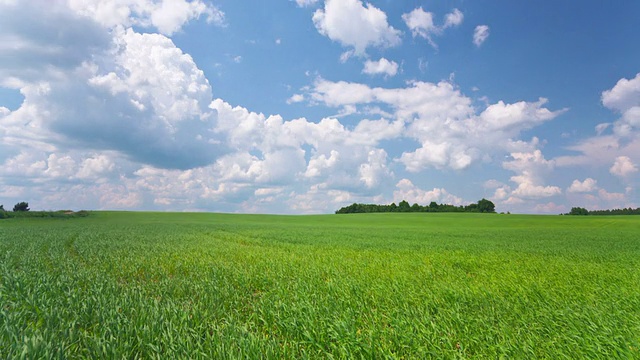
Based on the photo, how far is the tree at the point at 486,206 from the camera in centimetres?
11982

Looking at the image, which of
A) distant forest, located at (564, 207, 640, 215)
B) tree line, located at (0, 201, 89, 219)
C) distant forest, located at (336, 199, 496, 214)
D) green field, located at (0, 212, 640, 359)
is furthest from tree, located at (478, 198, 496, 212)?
tree line, located at (0, 201, 89, 219)

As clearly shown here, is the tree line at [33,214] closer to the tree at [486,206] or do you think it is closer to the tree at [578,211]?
the tree at [486,206]

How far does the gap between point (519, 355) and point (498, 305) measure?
2532 millimetres

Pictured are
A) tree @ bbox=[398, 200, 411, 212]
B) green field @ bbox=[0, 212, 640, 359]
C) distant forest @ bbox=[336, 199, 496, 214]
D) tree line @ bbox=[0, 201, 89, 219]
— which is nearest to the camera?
green field @ bbox=[0, 212, 640, 359]

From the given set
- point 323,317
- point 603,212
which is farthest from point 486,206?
point 323,317

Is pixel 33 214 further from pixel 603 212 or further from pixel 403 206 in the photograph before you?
pixel 603 212

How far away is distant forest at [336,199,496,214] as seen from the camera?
119812 mm

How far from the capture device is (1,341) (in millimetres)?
4605

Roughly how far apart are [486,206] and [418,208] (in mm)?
24090

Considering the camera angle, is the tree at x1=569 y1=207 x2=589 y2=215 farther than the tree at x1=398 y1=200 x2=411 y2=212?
No

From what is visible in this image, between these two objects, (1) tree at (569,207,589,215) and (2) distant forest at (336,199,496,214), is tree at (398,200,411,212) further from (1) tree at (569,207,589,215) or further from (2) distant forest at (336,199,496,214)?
(1) tree at (569,207,589,215)

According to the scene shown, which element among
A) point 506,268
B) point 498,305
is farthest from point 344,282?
point 506,268

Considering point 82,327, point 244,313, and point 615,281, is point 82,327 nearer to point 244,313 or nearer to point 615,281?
point 244,313

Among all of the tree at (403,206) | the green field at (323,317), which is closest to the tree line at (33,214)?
the green field at (323,317)
